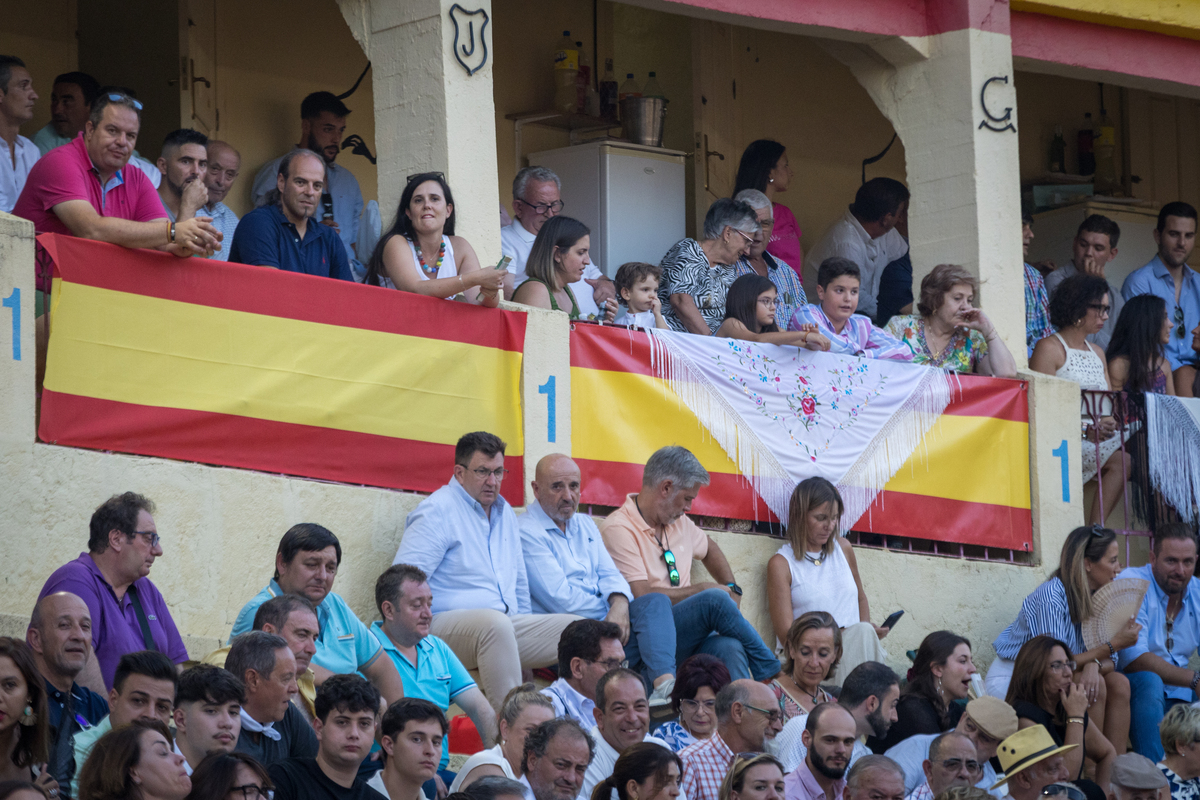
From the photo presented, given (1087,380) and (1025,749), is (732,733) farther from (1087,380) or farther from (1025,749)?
(1087,380)

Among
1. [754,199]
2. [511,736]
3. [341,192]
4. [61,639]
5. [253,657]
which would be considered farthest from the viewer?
[754,199]

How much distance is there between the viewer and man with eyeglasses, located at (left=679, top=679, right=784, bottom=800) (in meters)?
6.74

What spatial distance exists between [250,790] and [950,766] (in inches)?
126

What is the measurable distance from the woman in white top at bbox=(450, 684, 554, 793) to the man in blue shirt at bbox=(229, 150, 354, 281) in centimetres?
255

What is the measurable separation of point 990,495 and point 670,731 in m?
3.45

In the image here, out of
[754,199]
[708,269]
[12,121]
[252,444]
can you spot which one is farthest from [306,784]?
[754,199]

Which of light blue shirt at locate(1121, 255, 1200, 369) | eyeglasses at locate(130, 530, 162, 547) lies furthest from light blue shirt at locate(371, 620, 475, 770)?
light blue shirt at locate(1121, 255, 1200, 369)

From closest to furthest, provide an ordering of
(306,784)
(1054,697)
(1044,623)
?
(306,784)
(1054,697)
(1044,623)

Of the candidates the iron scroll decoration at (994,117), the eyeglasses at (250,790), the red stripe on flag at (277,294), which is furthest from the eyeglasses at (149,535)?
the iron scroll decoration at (994,117)

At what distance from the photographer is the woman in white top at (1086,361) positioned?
10.3 meters

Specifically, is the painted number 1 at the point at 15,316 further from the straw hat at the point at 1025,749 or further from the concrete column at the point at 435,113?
the straw hat at the point at 1025,749

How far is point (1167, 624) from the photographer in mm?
9438

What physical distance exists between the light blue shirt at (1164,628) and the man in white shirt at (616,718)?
3.74 metres

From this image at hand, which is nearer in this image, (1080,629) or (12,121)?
(12,121)
